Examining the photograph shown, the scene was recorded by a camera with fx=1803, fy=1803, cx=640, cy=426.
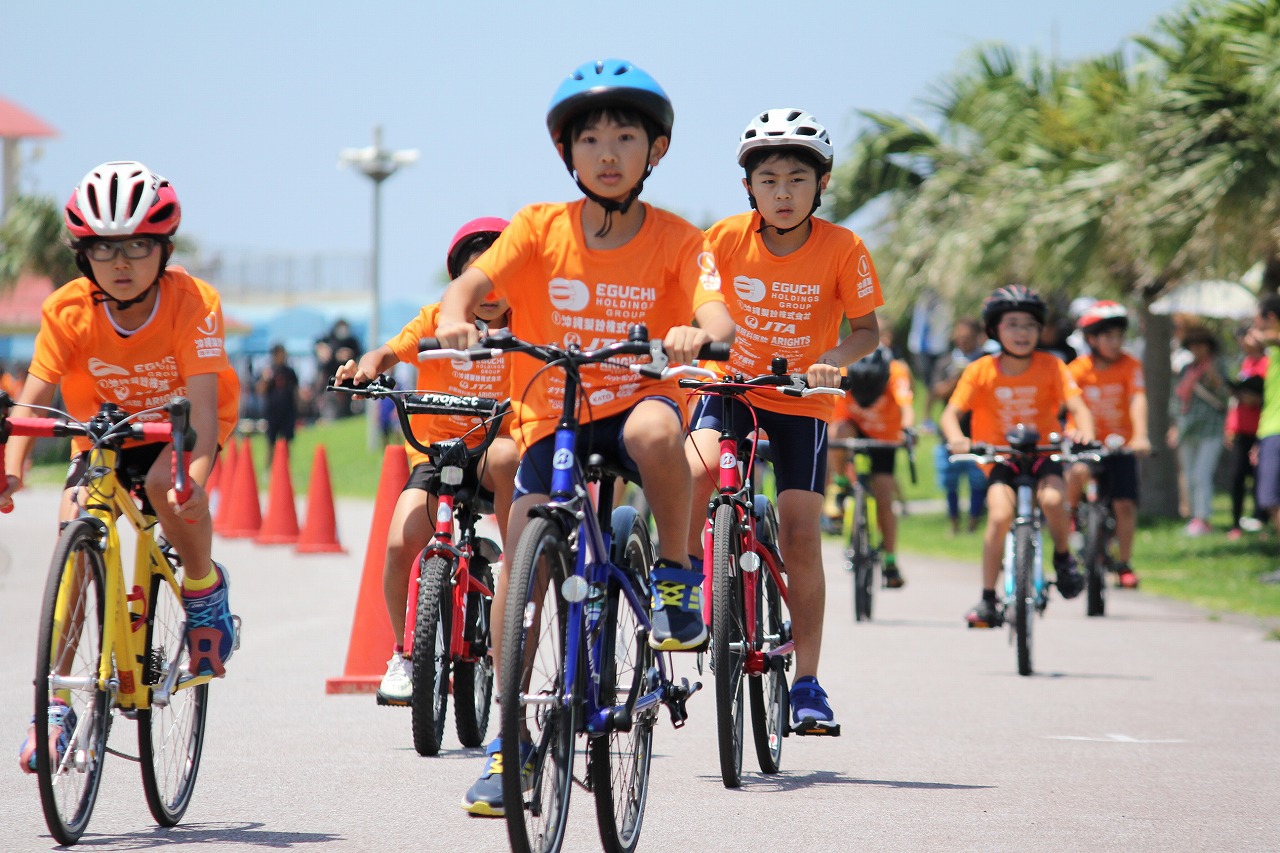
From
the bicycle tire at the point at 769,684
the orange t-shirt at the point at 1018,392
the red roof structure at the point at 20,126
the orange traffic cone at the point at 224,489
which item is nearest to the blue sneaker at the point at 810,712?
the bicycle tire at the point at 769,684

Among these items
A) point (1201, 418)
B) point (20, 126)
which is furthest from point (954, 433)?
point (20, 126)

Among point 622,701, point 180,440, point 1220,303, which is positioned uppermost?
point 1220,303

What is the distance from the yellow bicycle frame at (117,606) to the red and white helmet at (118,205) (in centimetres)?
70

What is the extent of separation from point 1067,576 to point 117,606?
7200 mm

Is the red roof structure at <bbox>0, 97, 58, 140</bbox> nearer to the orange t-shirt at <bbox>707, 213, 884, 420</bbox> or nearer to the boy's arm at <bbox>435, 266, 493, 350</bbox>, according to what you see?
the orange t-shirt at <bbox>707, 213, 884, 420</bbox>

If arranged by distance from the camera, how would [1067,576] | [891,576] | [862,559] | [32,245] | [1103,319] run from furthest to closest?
[32,245] < [1103,319] < [891,576] < [862,559] < [1067,576]

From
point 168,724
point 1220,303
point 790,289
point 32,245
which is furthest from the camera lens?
point 32,245

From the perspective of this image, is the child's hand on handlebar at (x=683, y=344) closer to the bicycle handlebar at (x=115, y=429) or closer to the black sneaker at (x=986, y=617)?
the bicycle handlebar at (x=115, y=429)

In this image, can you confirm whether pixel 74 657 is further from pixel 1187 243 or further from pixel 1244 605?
pixel 1187 243

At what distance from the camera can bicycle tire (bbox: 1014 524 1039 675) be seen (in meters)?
9.88

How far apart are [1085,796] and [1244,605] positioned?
7652 mm

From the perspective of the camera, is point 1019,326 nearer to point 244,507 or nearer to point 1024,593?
point 1024,593

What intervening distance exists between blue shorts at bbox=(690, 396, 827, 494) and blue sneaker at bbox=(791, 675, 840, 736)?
2.48ft

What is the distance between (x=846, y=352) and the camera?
6684mm
